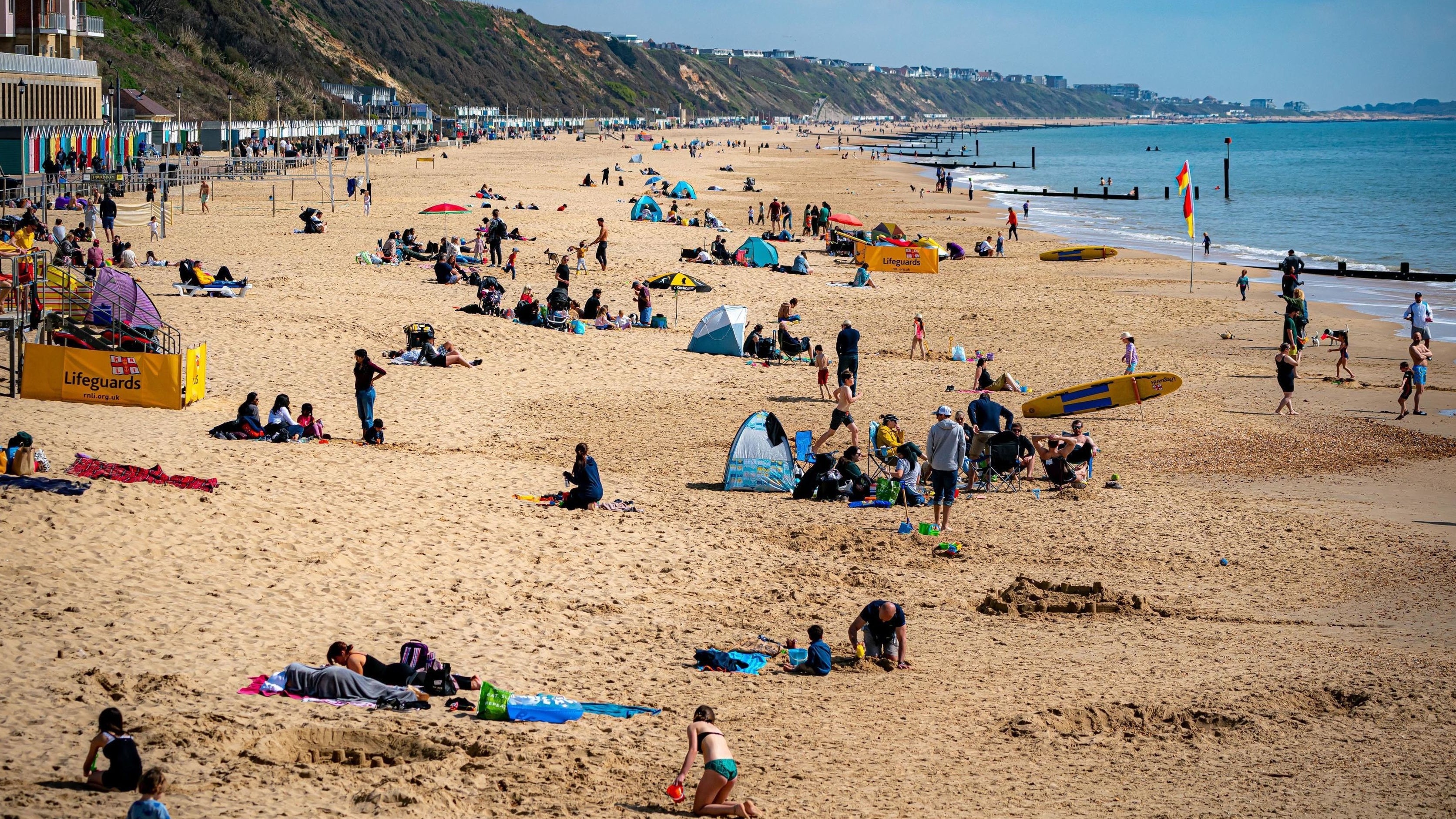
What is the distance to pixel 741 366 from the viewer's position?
21.4 meters

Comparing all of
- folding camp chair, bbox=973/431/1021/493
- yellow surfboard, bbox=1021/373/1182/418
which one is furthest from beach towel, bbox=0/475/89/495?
yellow surfboard, bbox=1021/373/1182/418

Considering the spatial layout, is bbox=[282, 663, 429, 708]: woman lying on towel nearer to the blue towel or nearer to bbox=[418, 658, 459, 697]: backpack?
bbox=[418, 658, 459, 697]: backpack

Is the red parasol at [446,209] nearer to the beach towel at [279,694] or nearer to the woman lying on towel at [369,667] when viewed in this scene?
the woman lying on towel at [369,667]

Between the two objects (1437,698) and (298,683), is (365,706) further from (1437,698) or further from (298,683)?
(1437,698)

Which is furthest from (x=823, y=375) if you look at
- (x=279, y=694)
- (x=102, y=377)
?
(x=279, y=694)

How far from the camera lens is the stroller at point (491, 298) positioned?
76.0 ft

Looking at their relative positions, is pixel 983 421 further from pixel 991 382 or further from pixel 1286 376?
pixel 1286 376

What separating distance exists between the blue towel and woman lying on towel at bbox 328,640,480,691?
3.20 ft

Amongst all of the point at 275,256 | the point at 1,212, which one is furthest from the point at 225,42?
the point at 275,256

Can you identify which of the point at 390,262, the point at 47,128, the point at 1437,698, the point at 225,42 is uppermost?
the point at 225,42

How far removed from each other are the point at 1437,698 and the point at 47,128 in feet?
154

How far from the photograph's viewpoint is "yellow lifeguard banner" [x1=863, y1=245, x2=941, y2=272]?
3253 centimetres

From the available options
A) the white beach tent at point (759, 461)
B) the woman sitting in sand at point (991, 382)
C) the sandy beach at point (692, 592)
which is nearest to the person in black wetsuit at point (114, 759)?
the sandy beach at point (692, 592)

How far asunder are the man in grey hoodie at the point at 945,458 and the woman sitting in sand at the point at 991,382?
6.57m
